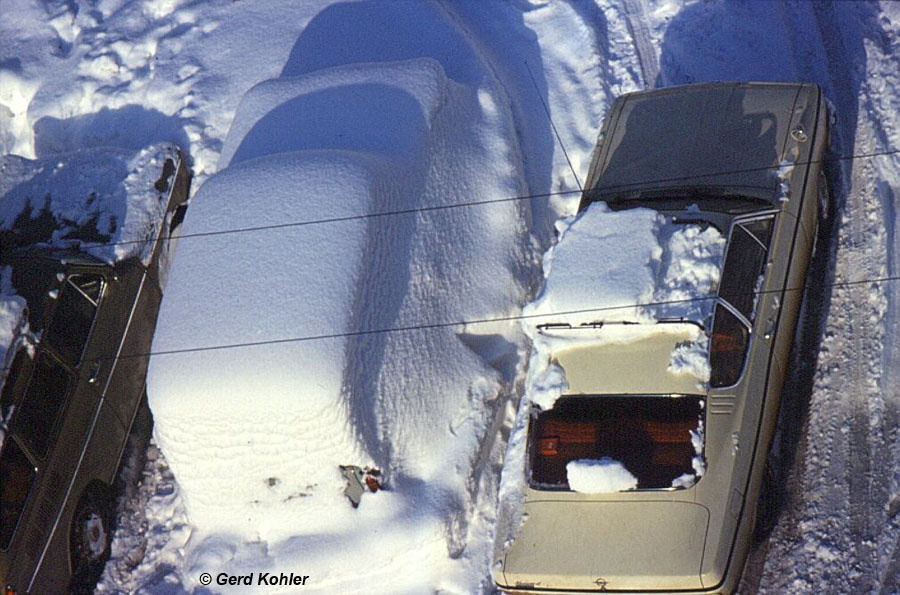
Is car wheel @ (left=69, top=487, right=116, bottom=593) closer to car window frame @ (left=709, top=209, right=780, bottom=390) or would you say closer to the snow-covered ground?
the snow-covered ground

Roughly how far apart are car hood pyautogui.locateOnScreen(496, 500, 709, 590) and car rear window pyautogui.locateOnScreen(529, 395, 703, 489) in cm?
18

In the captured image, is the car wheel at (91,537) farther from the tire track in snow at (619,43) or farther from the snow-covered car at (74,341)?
the tire track in snow at (619,43)

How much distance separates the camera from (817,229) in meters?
6.28

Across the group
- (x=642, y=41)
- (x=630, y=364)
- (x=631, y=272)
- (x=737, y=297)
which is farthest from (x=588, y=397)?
(x=642, y=41)

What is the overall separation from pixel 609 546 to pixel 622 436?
0.64 metres

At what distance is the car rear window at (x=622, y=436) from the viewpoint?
498 centimetres

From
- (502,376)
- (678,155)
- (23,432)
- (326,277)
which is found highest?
(678,155)

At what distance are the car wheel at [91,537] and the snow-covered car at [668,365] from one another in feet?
10.7

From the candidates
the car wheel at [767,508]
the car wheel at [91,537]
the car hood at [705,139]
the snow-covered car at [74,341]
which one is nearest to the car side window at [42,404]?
the snow-covered car at [74,341]

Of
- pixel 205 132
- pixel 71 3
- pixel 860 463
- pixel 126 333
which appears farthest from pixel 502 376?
pixel 71 3

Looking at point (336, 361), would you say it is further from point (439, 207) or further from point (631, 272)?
point (631, 272)

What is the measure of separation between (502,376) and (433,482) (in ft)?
3.13

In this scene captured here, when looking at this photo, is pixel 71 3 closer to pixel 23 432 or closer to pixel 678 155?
pixel 23 432

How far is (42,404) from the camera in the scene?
6.12 metres
